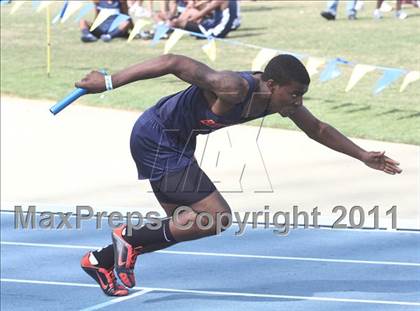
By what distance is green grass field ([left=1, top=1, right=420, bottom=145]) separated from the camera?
15.1m

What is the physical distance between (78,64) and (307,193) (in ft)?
29.1

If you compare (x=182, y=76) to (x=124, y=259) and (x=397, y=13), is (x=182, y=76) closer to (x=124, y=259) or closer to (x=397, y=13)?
(x=124, y=259)

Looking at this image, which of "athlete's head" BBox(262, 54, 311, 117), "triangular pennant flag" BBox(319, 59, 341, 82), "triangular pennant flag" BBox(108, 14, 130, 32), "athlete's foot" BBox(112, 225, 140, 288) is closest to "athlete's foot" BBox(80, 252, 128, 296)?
"athlete's foot" BBox(112, 225, 140, 288)

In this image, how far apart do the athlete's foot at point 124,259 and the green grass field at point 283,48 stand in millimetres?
6917

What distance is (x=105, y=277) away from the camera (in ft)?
25.2

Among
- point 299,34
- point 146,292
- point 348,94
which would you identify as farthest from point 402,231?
point 299,34

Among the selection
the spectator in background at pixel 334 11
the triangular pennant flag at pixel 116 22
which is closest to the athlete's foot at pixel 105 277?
the triangular pennant flag at pixel 116 22

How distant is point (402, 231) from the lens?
33.1 ft

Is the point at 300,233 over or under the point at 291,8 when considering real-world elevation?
over

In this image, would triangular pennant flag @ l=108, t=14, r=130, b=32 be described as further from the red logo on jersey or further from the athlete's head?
the athlete's head

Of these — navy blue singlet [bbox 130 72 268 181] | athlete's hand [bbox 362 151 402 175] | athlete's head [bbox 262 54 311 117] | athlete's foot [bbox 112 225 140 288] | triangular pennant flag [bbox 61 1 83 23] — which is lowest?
triangular pennant flag [bbox 61 1 83 23]

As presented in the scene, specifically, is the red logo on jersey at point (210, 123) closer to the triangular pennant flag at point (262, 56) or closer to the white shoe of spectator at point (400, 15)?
the triangular pennant flag at point (262, 56)

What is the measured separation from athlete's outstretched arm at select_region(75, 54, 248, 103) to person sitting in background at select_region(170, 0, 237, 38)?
44.1 ft

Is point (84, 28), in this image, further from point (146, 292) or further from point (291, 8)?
point (146, 292)
